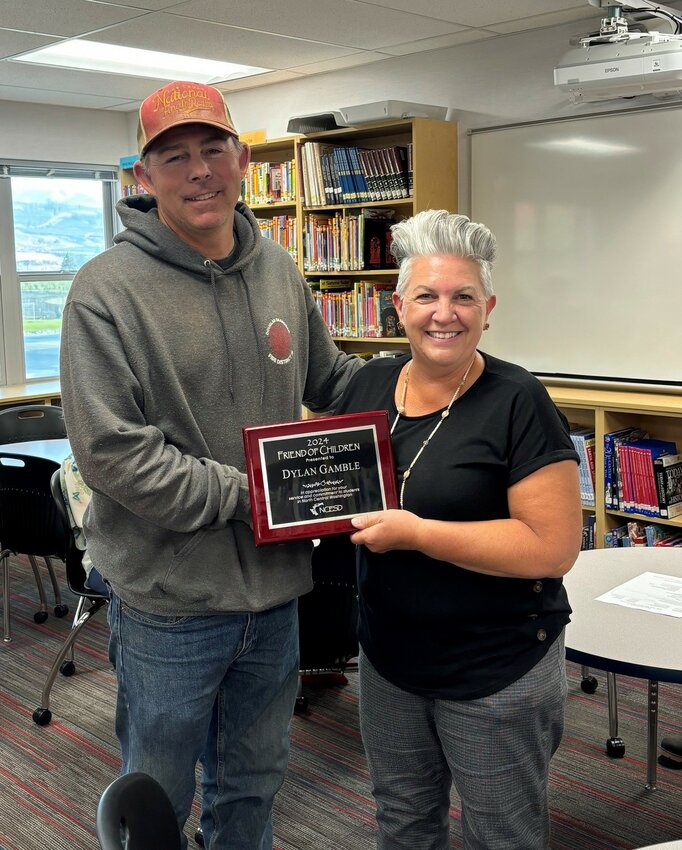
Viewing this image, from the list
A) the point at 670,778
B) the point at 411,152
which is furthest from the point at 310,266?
the point at 670,778

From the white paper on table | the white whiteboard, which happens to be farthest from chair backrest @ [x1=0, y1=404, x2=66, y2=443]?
the white paper on table

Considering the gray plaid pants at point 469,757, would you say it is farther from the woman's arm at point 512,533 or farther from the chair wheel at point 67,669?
the chair wheel at point 67,669

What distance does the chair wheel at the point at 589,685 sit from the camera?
3545 millimetres

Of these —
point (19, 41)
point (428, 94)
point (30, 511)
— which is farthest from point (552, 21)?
point (30, 511)

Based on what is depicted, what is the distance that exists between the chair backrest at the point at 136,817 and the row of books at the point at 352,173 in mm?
4327

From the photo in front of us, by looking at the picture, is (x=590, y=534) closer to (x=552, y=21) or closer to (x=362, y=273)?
(x=362, y=273)

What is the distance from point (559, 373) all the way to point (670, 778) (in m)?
2.48

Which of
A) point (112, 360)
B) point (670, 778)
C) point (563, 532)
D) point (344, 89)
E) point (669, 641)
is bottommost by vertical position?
point (670, 778)

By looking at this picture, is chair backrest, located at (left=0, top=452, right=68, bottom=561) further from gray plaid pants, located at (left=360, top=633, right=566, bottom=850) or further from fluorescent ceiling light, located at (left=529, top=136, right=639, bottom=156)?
fluorescent ceiling light, located at (left=529, top=136, right=639, bottom=156)

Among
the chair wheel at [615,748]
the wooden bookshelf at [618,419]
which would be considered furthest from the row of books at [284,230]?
the chair wheel at [615,748]

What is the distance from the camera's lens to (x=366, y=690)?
1.72 meters

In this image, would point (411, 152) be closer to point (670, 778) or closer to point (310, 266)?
point (310, 266)

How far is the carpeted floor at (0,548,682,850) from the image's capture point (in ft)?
8.80

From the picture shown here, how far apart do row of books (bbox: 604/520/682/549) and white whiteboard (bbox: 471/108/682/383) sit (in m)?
0.73
